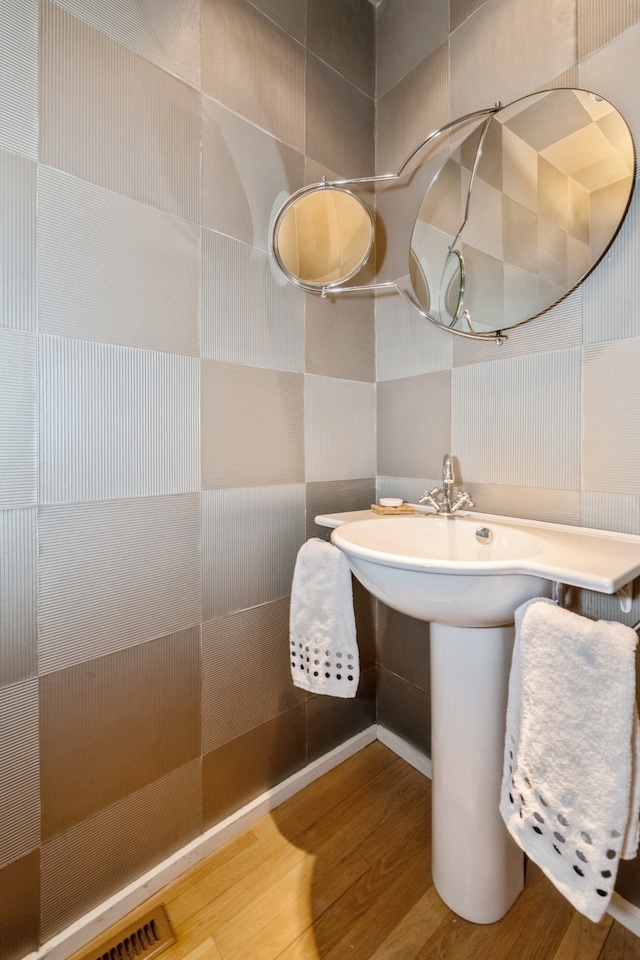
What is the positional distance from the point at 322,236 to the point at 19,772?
5.03 feet

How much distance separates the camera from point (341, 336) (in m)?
1.45

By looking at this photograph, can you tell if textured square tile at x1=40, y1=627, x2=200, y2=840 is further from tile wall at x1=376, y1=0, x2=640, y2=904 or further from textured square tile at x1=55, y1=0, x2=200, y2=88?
textured square tile at x1=55, y1=0, x2=200, y2=88

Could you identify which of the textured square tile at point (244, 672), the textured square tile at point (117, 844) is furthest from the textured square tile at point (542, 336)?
the textured square tile at point (117, 844)

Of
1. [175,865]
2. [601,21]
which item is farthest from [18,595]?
[601,21]

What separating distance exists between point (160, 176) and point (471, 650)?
1.31 m

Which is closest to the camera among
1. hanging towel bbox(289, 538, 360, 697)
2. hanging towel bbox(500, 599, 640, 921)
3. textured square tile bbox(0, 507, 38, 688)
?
hanging towel bbox(500, 599, 640, 921)

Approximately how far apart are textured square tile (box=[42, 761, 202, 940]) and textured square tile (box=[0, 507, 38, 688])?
392mm

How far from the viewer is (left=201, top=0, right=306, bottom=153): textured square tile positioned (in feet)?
3.72

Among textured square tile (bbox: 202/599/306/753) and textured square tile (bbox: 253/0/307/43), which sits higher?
textured square tile (bbox: 253/0/307/43)

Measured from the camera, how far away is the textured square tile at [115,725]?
0.92m

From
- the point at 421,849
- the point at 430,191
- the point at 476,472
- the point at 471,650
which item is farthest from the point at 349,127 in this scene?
the point at 421,849

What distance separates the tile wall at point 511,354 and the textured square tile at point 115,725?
0.75 m

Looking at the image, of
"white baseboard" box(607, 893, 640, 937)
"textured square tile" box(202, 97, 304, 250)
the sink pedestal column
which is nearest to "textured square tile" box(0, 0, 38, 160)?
"textured square tile" box(202, 97, 304, 250)

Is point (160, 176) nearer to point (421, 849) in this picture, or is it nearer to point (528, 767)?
point (528, 767)
